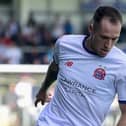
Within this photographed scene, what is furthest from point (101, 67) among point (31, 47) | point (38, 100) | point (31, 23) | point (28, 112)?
point (31, 23)

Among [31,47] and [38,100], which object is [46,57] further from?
[38,100]

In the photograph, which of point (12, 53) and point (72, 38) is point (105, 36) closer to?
point (72, 38)


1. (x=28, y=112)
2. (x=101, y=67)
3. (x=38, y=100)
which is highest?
(x=101, y=67)

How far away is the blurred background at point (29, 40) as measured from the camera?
9.62 meters

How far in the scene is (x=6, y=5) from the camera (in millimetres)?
25984

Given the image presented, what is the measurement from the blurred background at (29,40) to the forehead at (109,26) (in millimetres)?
3168

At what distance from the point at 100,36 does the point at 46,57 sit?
12525 millimetres

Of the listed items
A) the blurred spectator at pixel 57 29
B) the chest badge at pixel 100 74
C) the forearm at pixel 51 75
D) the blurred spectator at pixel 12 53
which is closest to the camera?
the chest badge at pixel 100 74

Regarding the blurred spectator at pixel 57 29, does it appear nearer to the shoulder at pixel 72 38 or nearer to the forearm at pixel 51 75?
the forearm at pixel 51 75

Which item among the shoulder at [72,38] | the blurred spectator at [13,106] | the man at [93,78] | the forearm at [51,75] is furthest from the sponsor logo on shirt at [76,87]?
the blurred spectator at [13,106]

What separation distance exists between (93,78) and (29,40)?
1441 cm

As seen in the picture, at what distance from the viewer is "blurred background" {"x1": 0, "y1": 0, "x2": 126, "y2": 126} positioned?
962 cm

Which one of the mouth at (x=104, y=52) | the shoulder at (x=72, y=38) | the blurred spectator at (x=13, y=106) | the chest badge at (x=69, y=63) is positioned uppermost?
the mouth at (x=104, y=52)

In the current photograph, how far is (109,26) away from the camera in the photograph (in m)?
5.97
